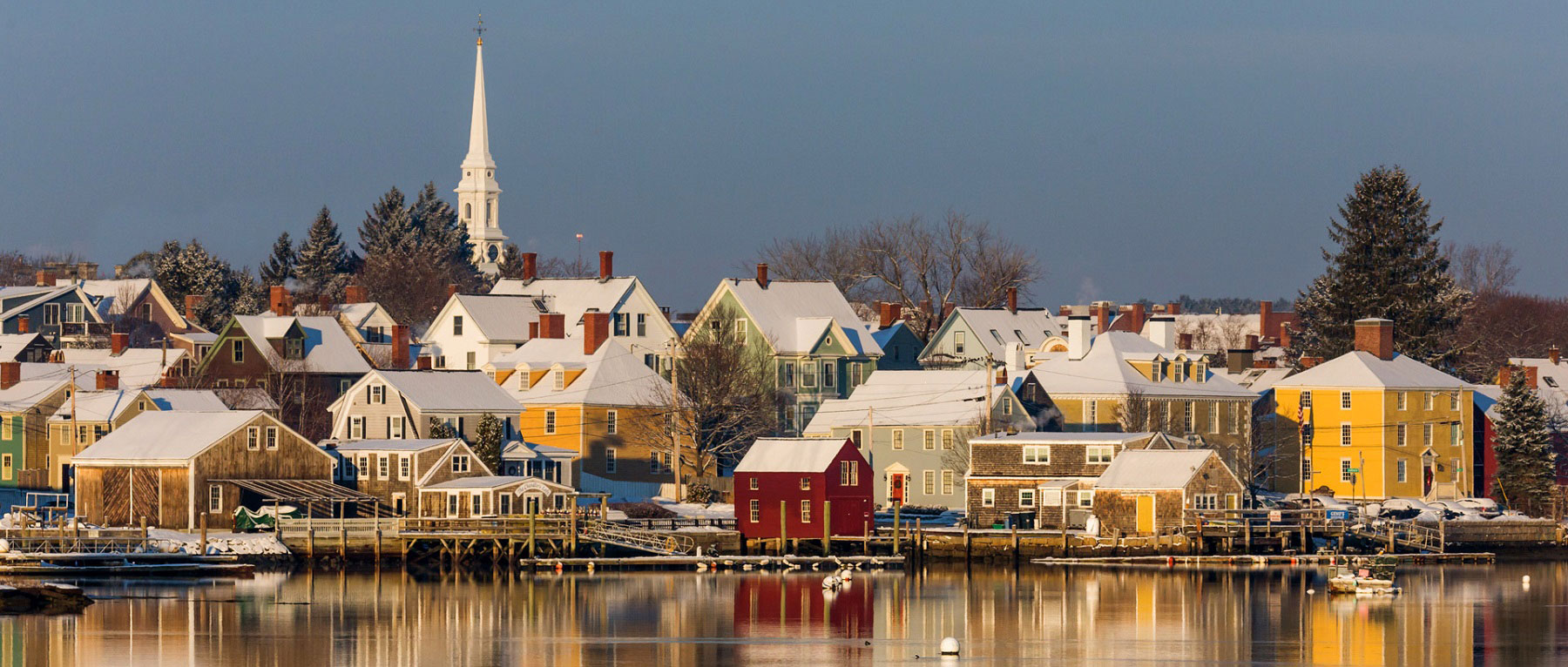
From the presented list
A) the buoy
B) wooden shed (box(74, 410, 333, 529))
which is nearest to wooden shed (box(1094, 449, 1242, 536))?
the buoy

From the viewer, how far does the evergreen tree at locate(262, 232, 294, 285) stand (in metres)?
158

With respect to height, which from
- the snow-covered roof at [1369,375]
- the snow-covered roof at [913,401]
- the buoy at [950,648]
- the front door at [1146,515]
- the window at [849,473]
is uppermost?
the snow-covered roof at [1369,375]

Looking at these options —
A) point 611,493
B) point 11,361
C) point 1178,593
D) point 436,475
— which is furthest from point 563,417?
point 1178,593

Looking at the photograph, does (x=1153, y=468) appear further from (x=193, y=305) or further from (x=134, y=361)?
(x=193, y=305)

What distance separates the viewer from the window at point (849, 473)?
84750 millimetres

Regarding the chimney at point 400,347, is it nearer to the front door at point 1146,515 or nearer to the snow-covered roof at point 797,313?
the snow-covered roof at point 797,313

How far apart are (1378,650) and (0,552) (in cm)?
4107

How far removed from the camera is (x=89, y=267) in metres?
146

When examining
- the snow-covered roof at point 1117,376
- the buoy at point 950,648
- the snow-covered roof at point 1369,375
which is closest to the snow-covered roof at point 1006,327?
the snow-covered roof at point 1117,376

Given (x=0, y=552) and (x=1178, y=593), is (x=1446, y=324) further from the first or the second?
(x=0, y=552)

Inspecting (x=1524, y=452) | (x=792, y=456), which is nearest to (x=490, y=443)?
(x=792, y=456)

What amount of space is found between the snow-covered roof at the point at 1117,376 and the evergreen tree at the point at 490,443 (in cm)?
2286

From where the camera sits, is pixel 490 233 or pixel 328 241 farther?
pixel 490 233

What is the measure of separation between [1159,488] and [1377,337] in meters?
28.3
